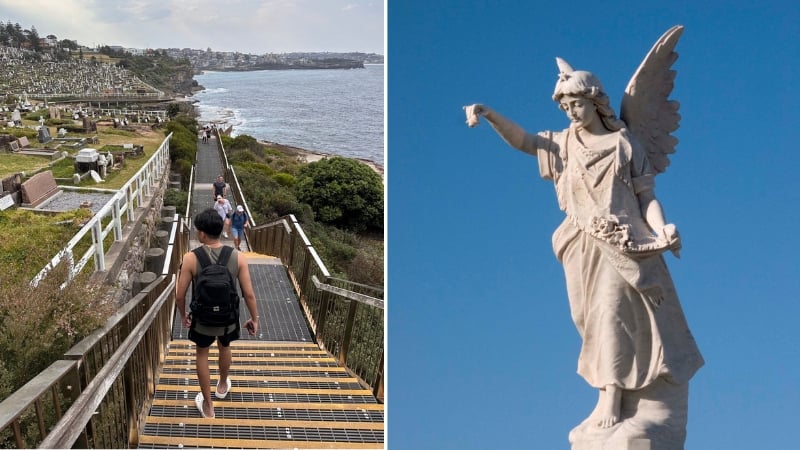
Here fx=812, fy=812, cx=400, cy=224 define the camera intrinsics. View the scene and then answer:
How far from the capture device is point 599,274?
3.18 meters

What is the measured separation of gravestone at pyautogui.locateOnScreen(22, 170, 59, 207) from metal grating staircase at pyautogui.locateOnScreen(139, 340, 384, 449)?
9.38 ft

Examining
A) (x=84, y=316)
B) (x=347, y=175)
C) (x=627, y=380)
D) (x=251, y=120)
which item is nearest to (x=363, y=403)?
(x=84, y=316)

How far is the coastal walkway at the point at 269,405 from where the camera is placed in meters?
4.51

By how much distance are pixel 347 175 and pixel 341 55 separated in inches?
143

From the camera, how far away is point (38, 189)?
8.24 meters

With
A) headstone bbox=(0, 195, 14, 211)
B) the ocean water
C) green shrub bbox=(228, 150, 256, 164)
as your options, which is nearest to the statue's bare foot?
headstone bbox=(0, 195, 14, 211)

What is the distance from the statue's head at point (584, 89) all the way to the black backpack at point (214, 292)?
1.76 metres

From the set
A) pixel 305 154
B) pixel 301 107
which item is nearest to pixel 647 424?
pixel 301 107

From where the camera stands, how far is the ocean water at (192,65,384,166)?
32.7 feet

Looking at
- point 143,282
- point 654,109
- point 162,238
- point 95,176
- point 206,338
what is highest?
point 654,109

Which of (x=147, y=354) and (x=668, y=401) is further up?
(x=668, y=401)

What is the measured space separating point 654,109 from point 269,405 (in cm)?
295

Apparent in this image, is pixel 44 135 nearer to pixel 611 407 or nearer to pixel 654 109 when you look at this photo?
pixel 654 109

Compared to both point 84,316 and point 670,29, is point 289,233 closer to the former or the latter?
point 84,316
